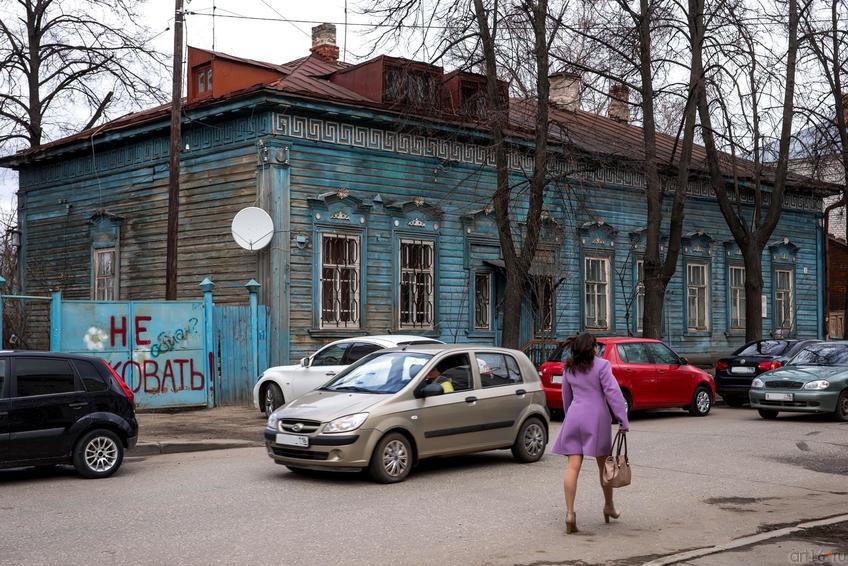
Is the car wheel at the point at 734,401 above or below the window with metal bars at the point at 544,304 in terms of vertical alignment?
below

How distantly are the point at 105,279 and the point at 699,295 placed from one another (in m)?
18.1

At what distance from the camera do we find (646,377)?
1800 centimetres

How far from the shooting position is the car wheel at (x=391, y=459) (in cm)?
1066

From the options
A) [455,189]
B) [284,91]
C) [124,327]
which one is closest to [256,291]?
[124,327]

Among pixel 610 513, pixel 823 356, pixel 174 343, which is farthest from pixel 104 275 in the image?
pixel 610 513

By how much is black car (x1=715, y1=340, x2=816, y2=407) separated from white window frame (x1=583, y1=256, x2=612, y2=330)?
634 centimetres

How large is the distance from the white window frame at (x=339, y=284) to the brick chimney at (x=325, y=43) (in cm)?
778

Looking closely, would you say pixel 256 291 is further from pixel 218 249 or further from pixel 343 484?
pixel 343 484

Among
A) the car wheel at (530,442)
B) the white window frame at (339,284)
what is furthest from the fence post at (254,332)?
the car wheel at (530,442)

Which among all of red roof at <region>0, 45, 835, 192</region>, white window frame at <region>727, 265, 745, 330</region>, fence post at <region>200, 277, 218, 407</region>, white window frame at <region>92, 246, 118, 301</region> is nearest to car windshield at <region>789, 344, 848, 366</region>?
red roof at <region>0, 45, 835, 192</region>

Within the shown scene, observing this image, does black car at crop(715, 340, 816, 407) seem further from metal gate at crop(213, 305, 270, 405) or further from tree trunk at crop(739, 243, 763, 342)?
metal gate at crop(213, 305, 270, 405)

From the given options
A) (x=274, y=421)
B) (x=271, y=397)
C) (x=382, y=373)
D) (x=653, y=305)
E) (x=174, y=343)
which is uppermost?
(x=653, y=305)

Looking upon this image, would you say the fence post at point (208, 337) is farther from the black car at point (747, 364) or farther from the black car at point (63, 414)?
the black car at point (747, 364)

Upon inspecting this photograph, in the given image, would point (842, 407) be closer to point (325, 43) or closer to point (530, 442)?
point (530, 442)
